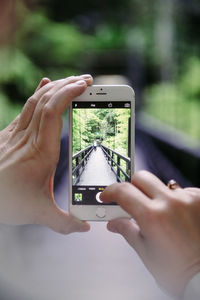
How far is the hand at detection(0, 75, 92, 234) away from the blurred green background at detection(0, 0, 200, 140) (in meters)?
0.22

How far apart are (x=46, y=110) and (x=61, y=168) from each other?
218mm

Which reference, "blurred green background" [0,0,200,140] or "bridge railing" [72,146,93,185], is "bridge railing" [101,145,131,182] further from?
"blurred green background" [0,0,200,140]

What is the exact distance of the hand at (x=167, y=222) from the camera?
48 cm

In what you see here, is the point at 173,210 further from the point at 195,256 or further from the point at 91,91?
the point at 91,91

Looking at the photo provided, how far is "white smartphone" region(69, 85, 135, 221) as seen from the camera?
1.91ft

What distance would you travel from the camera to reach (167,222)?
0.48 m

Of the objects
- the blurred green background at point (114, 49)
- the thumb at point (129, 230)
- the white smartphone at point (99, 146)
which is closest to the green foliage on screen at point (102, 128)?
the white smartphone at point (99, 146)

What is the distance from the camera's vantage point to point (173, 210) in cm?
49

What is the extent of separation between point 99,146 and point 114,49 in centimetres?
260

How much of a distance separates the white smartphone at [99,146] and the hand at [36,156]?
0.03m

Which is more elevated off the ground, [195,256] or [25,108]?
[25,108]

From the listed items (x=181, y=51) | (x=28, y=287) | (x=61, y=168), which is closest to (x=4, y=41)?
(x=61, y=168)

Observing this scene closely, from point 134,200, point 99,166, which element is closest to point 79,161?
point 99,166

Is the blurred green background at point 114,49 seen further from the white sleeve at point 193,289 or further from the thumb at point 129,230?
the white sleeve at point 193,289
